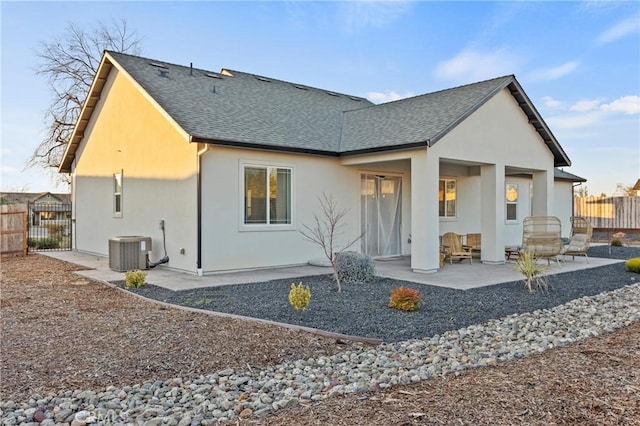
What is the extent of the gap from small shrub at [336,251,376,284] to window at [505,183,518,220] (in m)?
11.0

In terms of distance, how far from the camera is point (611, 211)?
24203mm

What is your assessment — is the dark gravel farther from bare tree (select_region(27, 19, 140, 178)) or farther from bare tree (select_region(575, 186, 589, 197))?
bare tree (select_region(575, 186, 589, 197))

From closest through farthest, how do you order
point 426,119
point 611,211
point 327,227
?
point 426,119 < point 327,227 < point 611,211

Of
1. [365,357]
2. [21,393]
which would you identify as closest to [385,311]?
[365,357]

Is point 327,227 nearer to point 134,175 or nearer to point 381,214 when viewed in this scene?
point 381,214

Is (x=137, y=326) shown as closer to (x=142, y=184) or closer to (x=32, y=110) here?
(x=142, y=184)

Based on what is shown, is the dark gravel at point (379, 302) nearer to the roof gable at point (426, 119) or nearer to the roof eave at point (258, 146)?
the roof eave at point (258, 146)

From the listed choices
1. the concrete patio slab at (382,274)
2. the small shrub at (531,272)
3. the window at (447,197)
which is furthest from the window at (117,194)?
the small shrub at (531,272)

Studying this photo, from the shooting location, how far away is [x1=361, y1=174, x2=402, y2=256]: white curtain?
1360 cm

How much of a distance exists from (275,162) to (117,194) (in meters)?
6.06

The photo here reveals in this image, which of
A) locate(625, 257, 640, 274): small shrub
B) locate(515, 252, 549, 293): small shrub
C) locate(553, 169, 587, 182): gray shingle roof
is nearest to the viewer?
locate(515, 252, 549, 293): small shrub

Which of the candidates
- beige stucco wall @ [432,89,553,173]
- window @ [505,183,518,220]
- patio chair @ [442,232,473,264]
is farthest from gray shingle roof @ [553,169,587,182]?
patio chair @ [442,232,473,264]

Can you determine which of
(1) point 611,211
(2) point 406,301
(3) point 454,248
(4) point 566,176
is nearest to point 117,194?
(3) point 454,248

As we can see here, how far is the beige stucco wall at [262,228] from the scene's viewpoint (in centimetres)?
1030
